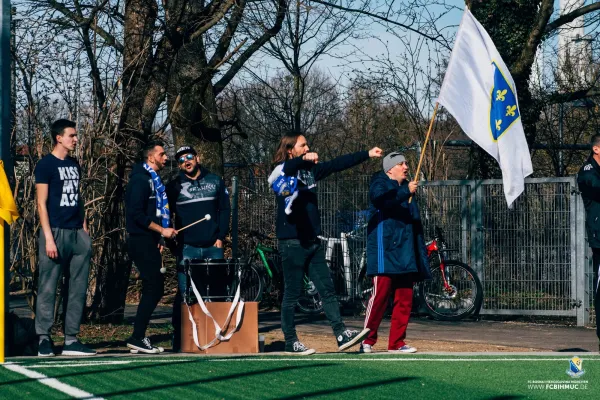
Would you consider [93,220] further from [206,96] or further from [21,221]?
[206,96]

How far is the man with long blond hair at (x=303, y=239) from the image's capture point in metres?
9.50

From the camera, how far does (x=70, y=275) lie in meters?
9.63

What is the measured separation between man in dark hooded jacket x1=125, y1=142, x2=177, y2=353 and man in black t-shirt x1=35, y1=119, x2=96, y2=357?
56cm

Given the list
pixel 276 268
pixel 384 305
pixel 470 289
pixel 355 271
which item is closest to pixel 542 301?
pixel 470 289

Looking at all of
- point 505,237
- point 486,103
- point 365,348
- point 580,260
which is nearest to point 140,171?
point 365,348

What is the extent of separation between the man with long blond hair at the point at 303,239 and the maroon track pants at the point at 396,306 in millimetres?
280

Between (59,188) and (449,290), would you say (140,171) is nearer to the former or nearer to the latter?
(59,188)

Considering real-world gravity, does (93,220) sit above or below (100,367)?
above

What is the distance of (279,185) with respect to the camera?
9477 mm

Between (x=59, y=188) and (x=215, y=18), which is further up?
(x=215, y=18)

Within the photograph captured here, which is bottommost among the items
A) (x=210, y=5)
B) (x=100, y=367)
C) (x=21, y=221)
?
(x=100, y=367)

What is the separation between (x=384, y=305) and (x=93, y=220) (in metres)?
4.12

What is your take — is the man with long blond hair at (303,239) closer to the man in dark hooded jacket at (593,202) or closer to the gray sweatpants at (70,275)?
the gray sweatpants at (70,275)

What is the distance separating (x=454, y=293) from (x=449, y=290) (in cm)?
8
